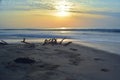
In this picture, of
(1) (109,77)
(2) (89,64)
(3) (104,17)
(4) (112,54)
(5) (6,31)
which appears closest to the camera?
(1) (109,77)

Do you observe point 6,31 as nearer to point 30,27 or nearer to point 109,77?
point 30,27

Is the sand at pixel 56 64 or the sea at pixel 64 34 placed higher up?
the sand at pixel 56 64

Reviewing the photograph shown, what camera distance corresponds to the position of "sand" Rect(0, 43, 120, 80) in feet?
29.4

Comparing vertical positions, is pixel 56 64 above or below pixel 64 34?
above

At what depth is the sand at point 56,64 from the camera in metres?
8.97

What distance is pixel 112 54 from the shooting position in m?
12.6

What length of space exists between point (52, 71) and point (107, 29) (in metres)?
12.7

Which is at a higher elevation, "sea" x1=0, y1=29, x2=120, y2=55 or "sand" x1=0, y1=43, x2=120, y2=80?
"sand" x1=0, y1=43, x2=120, y2=80

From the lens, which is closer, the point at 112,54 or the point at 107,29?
the point at 112,54

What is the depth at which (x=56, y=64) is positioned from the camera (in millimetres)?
10297

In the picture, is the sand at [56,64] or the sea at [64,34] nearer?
the sand at [56,64]

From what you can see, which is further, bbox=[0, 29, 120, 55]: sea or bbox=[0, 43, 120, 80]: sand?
bbox=[0, 29, 120, 55]: sea

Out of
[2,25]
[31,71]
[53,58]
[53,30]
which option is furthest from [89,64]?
[2,25]

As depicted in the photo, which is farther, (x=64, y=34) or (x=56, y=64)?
(x=64, y=34)
